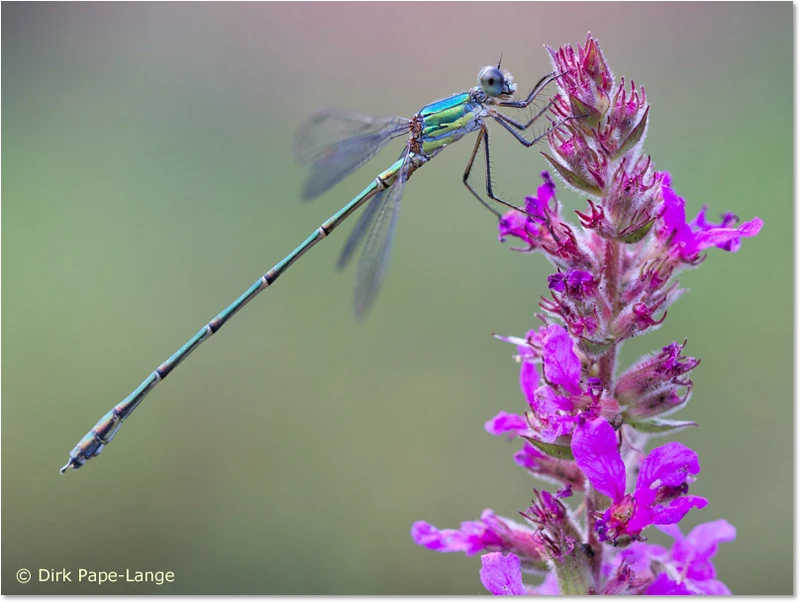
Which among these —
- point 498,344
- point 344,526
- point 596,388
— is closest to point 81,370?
point 344,526

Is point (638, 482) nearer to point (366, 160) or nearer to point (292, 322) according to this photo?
point (366, 160)

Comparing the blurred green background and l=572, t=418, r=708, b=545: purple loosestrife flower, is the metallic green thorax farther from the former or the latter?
l=572, t=418, r=708, b=545: purple loosestrife flower

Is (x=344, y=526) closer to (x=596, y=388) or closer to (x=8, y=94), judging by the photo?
(x=596, y=388)

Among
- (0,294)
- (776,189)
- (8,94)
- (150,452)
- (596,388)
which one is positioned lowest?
(596,388)

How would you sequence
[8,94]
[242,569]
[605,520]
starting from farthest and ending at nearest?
[8,94], [242,569], [605,520]

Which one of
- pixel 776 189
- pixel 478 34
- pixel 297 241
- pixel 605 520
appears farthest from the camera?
pixel 478 34
